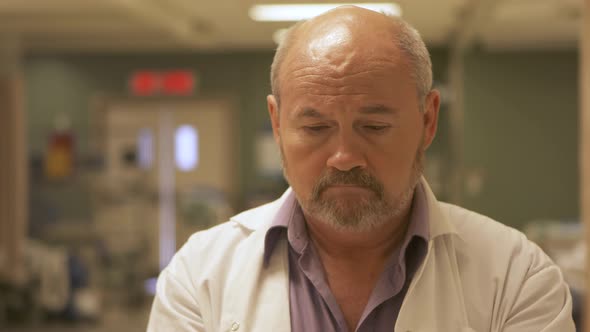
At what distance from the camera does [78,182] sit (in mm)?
6703

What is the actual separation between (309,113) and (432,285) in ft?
1.24

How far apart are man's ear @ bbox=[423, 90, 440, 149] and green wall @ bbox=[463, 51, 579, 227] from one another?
6.86 metres

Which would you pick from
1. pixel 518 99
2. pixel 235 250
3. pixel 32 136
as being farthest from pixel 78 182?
pixel 235 250

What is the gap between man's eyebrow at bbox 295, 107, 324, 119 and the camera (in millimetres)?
Answer: 1197

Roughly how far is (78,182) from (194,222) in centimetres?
125

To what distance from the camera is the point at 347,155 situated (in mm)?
1170

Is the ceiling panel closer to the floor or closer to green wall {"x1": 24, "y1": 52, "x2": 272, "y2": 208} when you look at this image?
green wall {"x1": 24, "y1": 52, "x2": 272, "y2": 208}

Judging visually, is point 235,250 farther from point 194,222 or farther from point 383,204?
point 194,222

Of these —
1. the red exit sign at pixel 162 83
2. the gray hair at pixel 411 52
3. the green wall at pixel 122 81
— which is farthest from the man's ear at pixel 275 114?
the red exit sign at pixel 162 83

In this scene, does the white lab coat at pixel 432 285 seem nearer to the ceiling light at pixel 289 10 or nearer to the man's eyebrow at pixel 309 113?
the man's eyebrow at pixel 309 113

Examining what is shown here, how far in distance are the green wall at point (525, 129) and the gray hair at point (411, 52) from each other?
273 inches

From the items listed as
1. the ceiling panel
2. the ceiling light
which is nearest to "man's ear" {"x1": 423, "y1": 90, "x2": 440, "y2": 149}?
the ceiling panel

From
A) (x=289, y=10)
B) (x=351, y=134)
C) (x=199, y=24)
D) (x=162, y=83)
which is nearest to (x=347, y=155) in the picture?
(x=351, y=134)

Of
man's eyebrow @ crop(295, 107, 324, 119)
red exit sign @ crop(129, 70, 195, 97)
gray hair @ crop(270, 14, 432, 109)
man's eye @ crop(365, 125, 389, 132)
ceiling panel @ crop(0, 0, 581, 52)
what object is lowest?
man's eye @ crop(365, 125, 389, 132)
